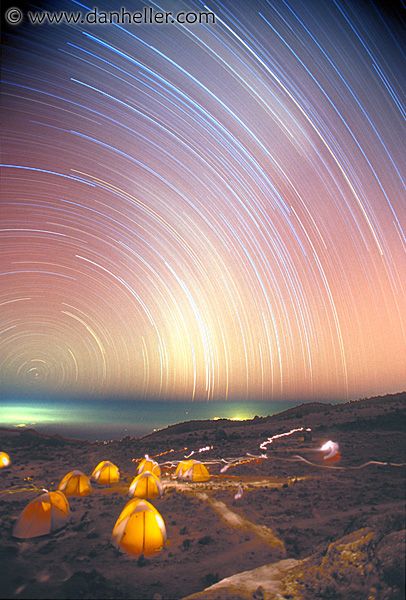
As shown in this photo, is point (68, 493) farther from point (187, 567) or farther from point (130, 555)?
point (187, 567)

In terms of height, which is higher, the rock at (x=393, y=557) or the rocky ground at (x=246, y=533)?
the rock at (x=393, y=557)

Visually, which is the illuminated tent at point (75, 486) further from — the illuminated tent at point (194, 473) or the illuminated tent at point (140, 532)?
the illuminated tent at point (140, 532)

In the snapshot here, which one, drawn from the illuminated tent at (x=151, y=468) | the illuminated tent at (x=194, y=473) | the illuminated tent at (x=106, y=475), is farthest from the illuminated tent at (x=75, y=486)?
the illuminated tent at (x=194, y=473)

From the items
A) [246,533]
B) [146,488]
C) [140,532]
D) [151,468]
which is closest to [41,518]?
[140,532]

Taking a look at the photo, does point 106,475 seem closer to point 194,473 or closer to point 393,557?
point 194,473

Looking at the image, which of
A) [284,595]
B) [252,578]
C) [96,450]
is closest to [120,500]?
[252,578]

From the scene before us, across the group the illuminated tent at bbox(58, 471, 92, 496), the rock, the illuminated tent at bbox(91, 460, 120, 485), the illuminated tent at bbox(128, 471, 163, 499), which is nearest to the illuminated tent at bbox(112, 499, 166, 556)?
the illuminated tent at bbox(128, 471, 163, 499)

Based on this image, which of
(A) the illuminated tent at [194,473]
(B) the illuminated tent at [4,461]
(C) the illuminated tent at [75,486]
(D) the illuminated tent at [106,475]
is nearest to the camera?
(C) the illuminated tent at [75,486]
